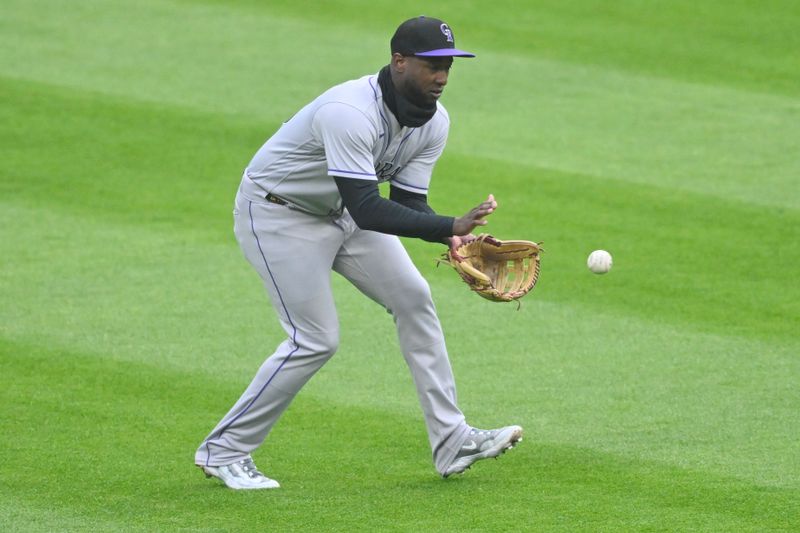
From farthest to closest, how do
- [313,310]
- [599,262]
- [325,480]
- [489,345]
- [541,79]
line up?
[541,79] → [489,345] → [599,262] → [325,480] → [313,310]

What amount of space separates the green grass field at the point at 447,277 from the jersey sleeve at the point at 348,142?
4.43 feet

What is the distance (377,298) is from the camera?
20.4ft

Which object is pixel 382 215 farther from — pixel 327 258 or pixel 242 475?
pixel 242 475

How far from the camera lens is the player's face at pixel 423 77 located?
5660 mm

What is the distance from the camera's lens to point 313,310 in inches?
237

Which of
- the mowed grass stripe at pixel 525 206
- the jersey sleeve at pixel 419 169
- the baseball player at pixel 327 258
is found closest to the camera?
the baseball player at pixel 327 258

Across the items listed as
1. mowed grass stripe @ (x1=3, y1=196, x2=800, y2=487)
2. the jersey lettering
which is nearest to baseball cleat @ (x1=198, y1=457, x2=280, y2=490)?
mowed grass stripe @ (x1=3, y1=196, x2=800, y2=487)

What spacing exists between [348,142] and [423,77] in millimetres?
410

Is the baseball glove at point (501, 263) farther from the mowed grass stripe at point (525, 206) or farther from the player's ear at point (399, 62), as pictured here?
the mowed grass stripe at point (525, 206)

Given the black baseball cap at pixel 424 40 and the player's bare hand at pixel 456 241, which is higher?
the black baseball cap at pixel 424 40

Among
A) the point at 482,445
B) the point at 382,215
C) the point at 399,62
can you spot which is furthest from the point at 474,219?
the point at 482,445

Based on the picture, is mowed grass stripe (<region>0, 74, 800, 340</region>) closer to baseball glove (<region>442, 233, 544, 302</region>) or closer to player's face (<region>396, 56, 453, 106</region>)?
baseball glove (<region>442, 233, 544, 302</region>)

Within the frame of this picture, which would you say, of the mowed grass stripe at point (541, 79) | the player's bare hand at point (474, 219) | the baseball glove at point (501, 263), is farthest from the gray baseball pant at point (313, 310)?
the mowed grass stripe at point (541, 79)

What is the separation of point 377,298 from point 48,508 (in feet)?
5.37
